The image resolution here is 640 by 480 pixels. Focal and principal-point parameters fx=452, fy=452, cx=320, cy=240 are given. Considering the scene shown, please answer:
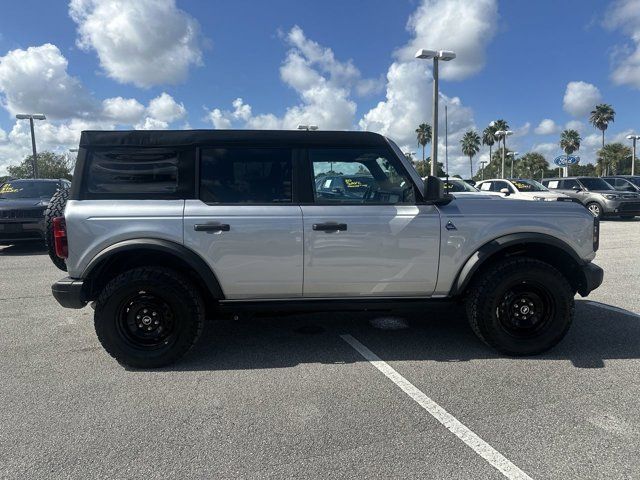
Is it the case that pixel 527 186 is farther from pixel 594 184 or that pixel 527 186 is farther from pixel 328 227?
pixel 328 227

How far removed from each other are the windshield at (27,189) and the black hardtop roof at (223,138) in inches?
304

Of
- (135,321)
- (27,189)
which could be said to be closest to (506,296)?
(135,321)

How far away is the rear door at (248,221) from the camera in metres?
3.57

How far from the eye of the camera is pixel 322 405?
3.06m

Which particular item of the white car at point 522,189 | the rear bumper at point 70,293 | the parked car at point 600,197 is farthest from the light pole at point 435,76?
the rear bumper at point 70,293

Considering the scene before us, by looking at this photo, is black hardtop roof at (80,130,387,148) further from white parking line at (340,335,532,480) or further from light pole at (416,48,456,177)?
light pole at (416,48,456,177)

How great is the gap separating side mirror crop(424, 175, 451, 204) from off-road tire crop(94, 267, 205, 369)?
6.70 feet

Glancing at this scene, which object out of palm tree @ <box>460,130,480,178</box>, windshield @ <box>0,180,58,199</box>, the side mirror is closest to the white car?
the side mirror

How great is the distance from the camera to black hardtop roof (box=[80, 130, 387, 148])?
3.62m

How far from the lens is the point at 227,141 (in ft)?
12.2

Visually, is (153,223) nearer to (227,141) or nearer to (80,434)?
(227,141)

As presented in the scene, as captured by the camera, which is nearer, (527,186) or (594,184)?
(527,186)

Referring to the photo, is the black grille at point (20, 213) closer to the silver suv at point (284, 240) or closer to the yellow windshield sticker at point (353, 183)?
the silver suv at point (284, 240)

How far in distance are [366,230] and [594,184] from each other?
16868mm
